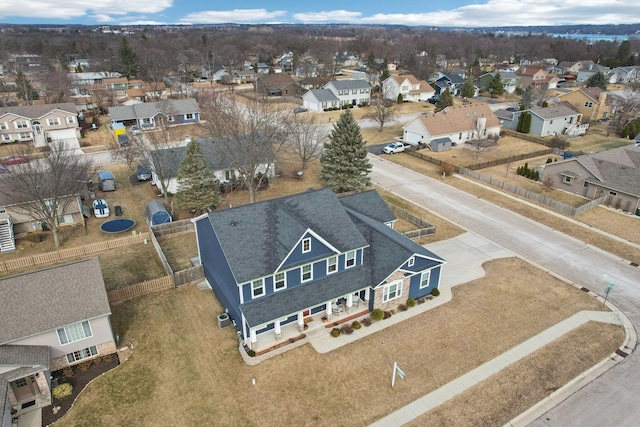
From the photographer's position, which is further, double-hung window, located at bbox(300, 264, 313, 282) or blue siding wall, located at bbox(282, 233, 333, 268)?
double-hung window, located at bbox(300, 264, 313, 282)

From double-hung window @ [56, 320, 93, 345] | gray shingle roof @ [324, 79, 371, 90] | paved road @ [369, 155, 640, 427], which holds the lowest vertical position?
paved road @ [369, 155, 640, 427]

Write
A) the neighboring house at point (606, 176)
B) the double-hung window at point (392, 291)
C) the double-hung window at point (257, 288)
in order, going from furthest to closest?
1. the neighboring house at point (606, 176)
2. the double-hung window at point (392, 291)
3. the double-hung window at point (257, 288)

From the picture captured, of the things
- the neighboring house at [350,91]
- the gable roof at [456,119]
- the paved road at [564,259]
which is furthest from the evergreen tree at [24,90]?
the gable roof at [456,119]

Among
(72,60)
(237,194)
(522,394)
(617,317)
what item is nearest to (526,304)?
(617,317)

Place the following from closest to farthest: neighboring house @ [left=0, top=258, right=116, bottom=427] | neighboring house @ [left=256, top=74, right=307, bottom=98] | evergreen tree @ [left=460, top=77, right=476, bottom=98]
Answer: neighboring house @ [left=0, top=258, right=116, bottom=427]
evergreen tree @ [left=460, top=77, right=476, bottom=98]
neighboring house @ [left=256, top=74, right=307, bottom=98]

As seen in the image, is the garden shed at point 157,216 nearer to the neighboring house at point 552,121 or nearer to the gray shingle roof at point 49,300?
the gray shingle roof at point 49,300

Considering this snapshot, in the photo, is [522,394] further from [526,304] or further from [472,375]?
[526,304]

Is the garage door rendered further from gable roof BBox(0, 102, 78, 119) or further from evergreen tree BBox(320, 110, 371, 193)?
gable roof BBox(0, 102, 78, 119)

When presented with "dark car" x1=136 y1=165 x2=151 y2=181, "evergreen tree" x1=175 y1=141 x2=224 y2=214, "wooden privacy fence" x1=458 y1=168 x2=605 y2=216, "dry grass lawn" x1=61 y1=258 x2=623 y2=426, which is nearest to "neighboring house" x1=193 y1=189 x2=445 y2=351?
"dry grass lawn" x1=61 y1=258 x2=623 y2=426

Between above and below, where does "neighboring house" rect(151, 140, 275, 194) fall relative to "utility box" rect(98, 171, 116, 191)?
above
